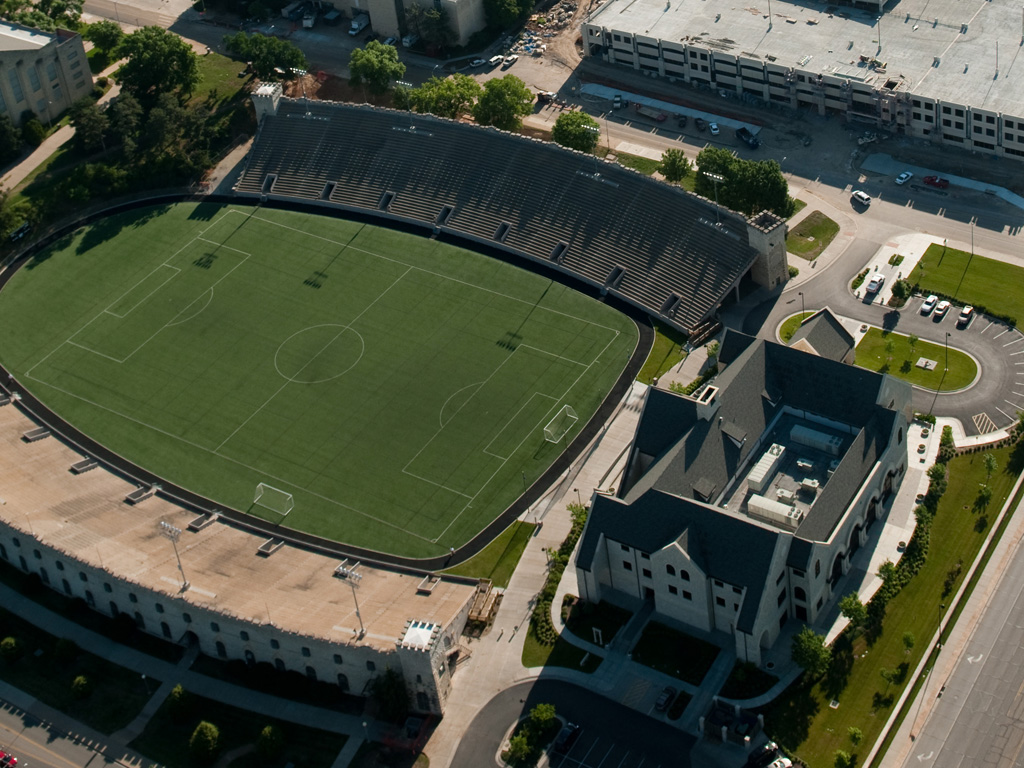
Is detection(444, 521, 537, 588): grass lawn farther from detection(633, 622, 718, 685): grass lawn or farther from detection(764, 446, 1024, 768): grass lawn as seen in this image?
detection(764, 446, 1024, 768): grass lawn

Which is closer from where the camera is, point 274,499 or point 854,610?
point 854,610

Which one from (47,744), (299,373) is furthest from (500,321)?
(47,744)

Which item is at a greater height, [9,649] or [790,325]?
[790,325]

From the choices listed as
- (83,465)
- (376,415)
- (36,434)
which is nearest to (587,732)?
(376,415)

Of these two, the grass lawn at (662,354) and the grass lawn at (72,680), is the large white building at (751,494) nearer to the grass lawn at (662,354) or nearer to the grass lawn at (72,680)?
the grass lawn at (662,354)

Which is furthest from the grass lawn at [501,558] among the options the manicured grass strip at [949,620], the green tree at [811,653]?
the manicured grass strip at [949,620]

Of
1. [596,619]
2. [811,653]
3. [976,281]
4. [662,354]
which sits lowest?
[596,619]

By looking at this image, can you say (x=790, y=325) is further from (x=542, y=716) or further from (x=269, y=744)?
(x=269, y=744)

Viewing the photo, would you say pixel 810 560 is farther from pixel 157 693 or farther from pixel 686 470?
pixel 157 693
